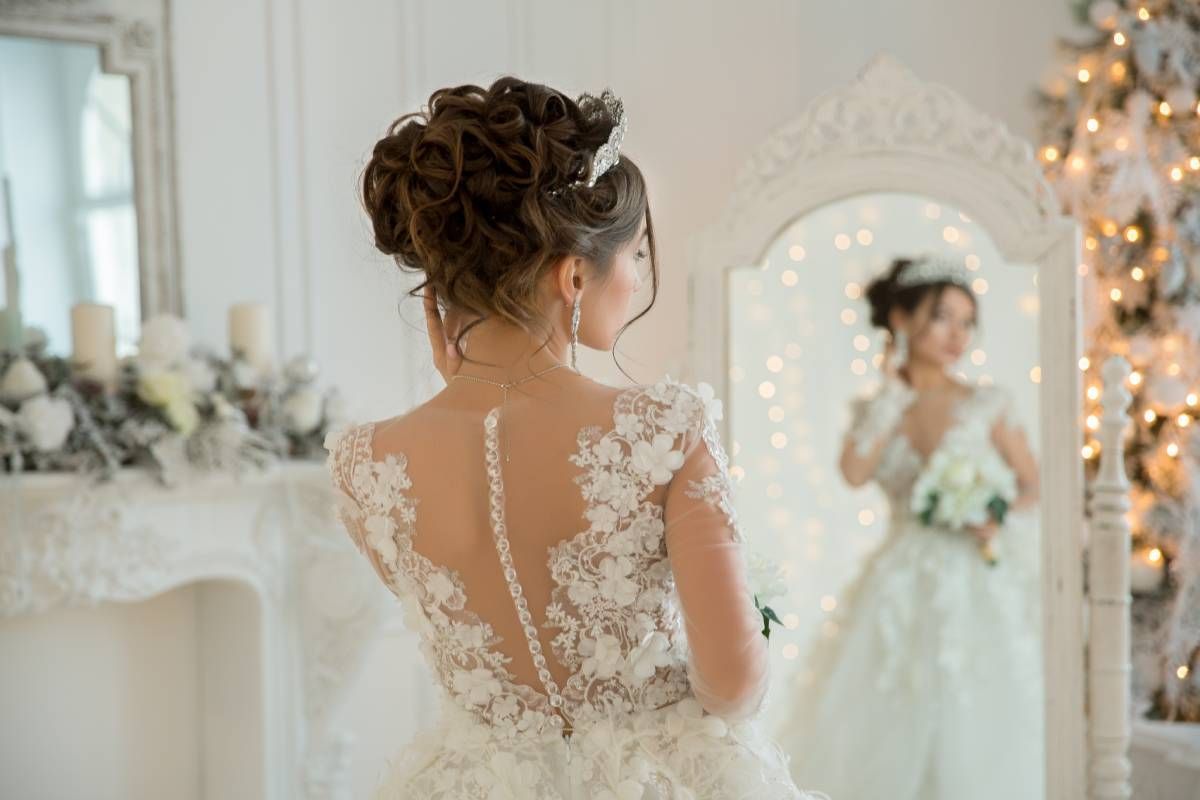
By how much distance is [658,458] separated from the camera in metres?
1.33

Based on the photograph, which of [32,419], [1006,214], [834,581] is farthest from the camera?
[834,581]

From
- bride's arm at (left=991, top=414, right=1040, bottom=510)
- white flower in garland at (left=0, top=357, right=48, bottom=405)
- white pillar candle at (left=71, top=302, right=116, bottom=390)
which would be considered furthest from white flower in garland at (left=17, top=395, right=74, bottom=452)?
bride's arm at (left=991, top=414, right=1040, bottom=510)

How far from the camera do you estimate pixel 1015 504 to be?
Answer: 9.18 ft

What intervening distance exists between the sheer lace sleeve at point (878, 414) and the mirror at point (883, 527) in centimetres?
2

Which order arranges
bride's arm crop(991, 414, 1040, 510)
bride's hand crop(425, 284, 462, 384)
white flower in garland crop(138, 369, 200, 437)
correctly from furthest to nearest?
1. bride's arm crop(991, 414, 1040, 510)
2. white flower in garland crop(138, 369, 200, 437)
3. bride's hand crop(425, 284, 462, 384)

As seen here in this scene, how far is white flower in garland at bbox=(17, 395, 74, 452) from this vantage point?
8.24ft

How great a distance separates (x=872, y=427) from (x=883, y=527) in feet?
0.77

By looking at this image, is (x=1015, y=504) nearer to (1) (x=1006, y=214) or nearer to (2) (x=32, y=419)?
(1) (x=1006, y=214)

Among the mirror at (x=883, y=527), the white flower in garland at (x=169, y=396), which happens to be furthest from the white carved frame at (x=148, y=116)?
the mirror at (x=883, y=527)

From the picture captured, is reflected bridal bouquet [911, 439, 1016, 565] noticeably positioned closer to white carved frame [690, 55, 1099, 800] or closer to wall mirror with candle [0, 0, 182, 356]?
white carved frame [690, 55, 1099, 800]

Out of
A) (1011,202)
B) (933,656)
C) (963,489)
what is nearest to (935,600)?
(933,656)

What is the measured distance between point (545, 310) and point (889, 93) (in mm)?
1663

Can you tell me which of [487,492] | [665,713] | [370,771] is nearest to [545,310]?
[487,492]

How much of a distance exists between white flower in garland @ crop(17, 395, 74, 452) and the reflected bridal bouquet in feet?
6.09
